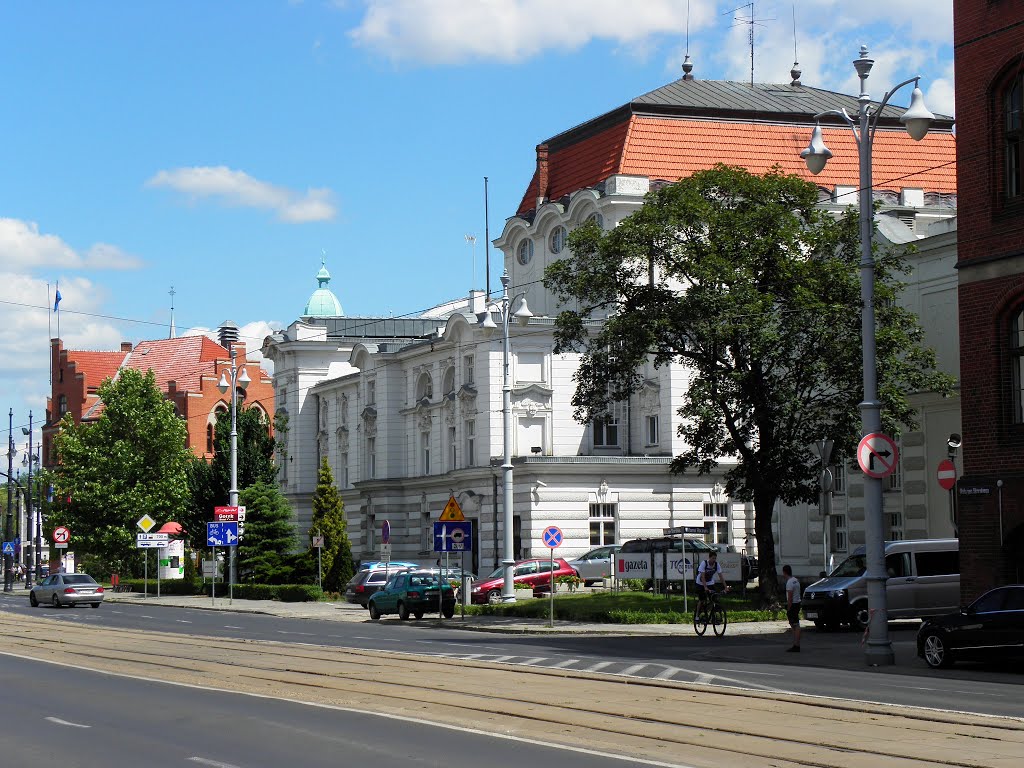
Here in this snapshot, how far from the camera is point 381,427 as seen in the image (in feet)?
255

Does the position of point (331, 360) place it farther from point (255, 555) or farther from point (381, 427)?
point (255, 555)

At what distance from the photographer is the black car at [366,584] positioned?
164 feet

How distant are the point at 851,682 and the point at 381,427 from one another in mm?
58345

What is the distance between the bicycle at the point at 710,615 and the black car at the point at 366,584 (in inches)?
741

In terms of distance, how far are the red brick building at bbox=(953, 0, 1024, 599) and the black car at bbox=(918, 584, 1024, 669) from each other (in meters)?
4.87

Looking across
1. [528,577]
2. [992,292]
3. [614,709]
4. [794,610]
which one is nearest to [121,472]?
[528,577]

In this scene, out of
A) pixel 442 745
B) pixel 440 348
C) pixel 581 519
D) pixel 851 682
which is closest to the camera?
pixel 442 745

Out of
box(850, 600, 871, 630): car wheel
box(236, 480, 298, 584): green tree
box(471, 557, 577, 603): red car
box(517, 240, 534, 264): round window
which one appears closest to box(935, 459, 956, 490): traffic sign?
box(850, 600, 871, 630): car wheel

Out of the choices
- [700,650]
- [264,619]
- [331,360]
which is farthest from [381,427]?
[700,650]

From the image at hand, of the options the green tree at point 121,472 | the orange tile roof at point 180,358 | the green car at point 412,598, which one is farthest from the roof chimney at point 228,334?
the green car at point 412,598

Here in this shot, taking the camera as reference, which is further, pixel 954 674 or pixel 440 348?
pixel 440 348

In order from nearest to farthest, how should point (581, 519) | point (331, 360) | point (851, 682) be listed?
point (851, 682) → point (581, 519) → point (331, 360)

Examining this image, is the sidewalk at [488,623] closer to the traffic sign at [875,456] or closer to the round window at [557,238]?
the traffic sign at [875,456]

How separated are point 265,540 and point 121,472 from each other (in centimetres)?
1579
